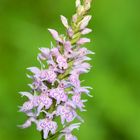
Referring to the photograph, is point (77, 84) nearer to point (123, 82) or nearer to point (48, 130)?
point (48, 130)

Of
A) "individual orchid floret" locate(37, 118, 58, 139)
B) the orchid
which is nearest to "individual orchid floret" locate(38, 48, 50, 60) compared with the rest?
the orchid

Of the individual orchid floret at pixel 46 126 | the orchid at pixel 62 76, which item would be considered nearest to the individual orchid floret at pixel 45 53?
the orchid at pixel 62 76

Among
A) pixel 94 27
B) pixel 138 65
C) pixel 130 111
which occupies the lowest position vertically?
pixel 130 111

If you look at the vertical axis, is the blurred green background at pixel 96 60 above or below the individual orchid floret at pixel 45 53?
above

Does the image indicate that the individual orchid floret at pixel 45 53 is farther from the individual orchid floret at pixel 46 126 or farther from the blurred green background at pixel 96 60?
the blurred green background at pixel 96 60

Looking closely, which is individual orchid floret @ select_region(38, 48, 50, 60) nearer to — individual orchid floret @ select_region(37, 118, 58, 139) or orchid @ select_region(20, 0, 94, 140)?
orchid @ select_region(20, 0, 94, 140)

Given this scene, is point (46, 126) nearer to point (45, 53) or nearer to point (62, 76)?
point (62, 76)

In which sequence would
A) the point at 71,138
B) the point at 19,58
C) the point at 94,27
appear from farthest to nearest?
the point at 94,27 < the point at 19,58 < the point at 71,138

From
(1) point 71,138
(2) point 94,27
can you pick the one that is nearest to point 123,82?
(2) point 94,27

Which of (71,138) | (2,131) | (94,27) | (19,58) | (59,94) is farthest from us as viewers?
(94,27)
